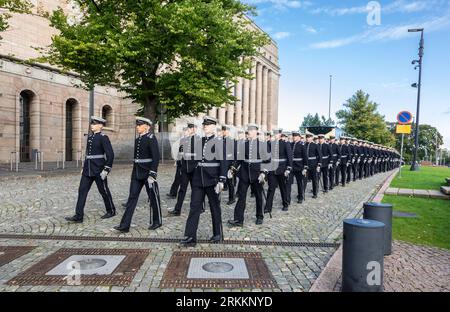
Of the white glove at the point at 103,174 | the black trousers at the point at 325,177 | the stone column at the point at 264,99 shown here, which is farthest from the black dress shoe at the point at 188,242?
the stone column at the point at 264,99

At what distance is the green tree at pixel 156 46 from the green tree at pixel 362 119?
3721 centimetres

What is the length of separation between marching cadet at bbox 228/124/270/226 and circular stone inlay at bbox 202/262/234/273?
2492 mm

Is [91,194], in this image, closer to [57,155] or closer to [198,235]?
[198,235]

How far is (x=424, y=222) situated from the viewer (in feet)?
26.6

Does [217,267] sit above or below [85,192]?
below

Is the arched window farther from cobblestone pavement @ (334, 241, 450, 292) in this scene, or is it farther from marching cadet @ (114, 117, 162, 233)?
cobblestone pavement @ (334, 241, 450, 292)

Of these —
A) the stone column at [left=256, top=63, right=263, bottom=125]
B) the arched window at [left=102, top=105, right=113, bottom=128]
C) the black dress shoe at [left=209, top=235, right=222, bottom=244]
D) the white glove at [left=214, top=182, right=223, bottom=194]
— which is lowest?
the black dress shoe at [left=209, top=235, right=222, bottom=244]

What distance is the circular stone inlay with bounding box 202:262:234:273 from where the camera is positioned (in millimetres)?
4871

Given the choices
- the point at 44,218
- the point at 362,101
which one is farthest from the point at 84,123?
the point at 362,101

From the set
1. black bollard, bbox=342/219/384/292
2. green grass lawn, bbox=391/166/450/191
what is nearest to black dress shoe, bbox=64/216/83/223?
black bollard, bbox=342/219/384/292

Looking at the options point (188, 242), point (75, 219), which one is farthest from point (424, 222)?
point (75, 219)

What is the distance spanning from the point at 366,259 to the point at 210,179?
3067 mm

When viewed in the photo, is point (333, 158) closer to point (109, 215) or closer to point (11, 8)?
point (109, 215)

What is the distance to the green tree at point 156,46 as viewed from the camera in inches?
651
